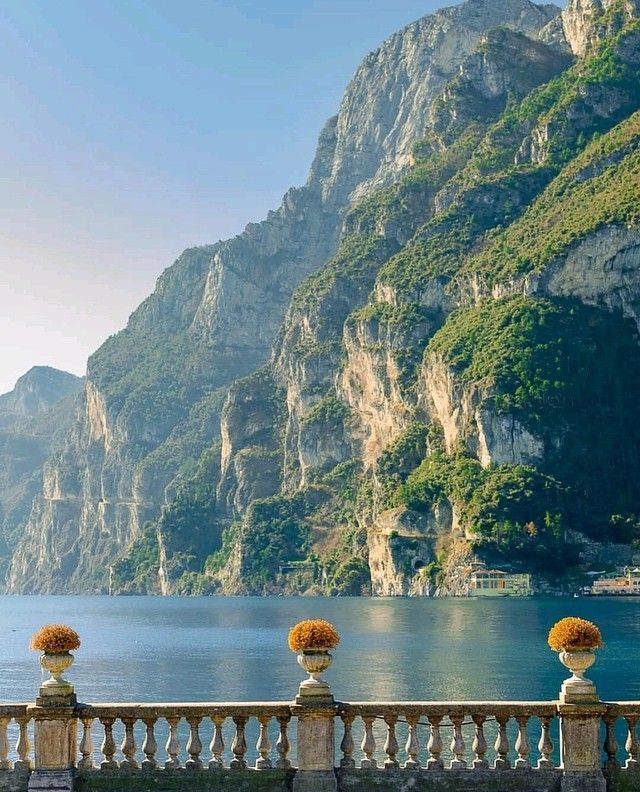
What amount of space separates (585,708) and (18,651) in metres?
138

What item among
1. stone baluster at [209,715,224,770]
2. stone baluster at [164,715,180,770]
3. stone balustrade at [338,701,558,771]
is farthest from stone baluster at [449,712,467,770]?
stone baluster at [164,715,180,770]

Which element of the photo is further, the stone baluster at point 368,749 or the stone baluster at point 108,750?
the stone baluster at point 108,750

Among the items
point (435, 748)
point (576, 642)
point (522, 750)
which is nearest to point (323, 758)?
point (435, 748)

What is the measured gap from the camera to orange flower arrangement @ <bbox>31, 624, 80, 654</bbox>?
22.7 meters

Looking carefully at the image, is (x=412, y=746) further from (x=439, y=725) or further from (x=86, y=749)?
(x=86, y=749)

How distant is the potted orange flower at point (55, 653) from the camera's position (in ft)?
74.3

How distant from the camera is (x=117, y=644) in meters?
154

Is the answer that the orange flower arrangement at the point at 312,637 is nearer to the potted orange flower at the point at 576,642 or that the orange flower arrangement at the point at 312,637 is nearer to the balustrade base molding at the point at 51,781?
the potted orange flower at the point at 576,642

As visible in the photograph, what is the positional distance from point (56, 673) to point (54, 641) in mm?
579

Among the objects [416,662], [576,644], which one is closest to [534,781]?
[576,644]

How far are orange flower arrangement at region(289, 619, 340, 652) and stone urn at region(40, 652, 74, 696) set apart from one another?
12.1ft

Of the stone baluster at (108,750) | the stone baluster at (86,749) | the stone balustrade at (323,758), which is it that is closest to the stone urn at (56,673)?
the stone balustrade at (323,758)

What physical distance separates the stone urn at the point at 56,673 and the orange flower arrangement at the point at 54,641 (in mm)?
82

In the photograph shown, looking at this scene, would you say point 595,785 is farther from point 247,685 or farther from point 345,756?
point 247,685
